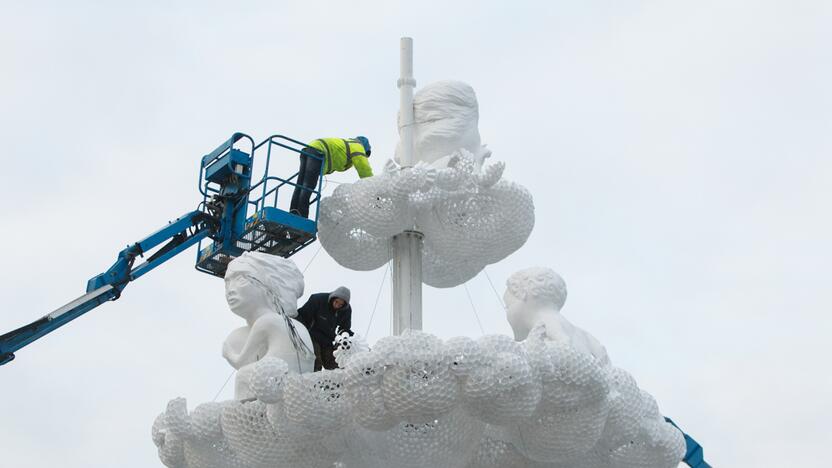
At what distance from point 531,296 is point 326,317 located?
2.10 m

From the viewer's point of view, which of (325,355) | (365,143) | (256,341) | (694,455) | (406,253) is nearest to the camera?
(256,341)

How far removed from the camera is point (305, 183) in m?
15.4

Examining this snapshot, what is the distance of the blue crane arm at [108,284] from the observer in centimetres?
1723

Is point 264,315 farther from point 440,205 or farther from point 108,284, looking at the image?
point 108,284

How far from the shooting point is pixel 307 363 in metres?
13.4

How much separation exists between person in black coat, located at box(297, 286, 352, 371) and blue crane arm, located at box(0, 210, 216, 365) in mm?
2804

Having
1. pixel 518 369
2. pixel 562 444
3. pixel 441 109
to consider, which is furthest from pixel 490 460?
pixel 441 109

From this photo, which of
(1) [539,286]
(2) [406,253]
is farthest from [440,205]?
(1) [539,286]

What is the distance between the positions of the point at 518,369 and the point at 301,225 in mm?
3763

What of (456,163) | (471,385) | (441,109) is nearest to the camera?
(471,385)

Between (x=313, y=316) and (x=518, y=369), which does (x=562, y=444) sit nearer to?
(x=518, y=369)

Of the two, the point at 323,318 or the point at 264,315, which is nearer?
the point at 264,315

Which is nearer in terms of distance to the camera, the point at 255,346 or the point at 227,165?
the point at 255,346

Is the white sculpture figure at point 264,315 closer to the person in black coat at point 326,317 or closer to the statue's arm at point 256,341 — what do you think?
the statue's arm at point 256,341
